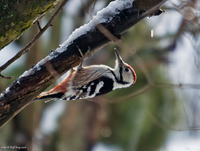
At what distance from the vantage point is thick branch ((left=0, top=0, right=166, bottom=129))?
2.60 metres

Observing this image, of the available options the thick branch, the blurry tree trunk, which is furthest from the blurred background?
the thick branch

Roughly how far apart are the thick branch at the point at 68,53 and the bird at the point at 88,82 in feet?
3.64

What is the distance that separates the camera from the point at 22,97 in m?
2.63

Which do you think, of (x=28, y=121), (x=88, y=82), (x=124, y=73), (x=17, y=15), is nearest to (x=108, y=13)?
(x=17, y=15)

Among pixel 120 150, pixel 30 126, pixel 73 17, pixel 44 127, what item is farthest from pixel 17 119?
pixel 120 150

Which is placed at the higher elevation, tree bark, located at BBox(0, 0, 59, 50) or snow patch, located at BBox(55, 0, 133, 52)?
tree bark, located at BBox(0, 0, 59, 50)

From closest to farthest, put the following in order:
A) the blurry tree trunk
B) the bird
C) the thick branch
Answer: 1. the thick branch
2. the bird
3. the blurry tree trunk

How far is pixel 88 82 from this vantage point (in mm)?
4098

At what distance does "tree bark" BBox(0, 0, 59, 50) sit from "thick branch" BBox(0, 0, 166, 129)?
0.36 meters

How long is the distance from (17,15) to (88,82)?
75.0 inches

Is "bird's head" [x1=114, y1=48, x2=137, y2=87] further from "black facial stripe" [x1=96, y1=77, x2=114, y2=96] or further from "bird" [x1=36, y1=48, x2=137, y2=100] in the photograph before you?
"black facial stripe" [x1=96, y1=77, x2=114, y2=96]

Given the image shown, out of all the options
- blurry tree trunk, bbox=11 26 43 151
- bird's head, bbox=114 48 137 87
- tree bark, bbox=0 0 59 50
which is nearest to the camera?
tree bark, bbox=0 0 59 50

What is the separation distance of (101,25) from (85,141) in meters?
5.82

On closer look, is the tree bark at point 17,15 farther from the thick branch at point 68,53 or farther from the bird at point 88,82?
the bird at point 88,82
